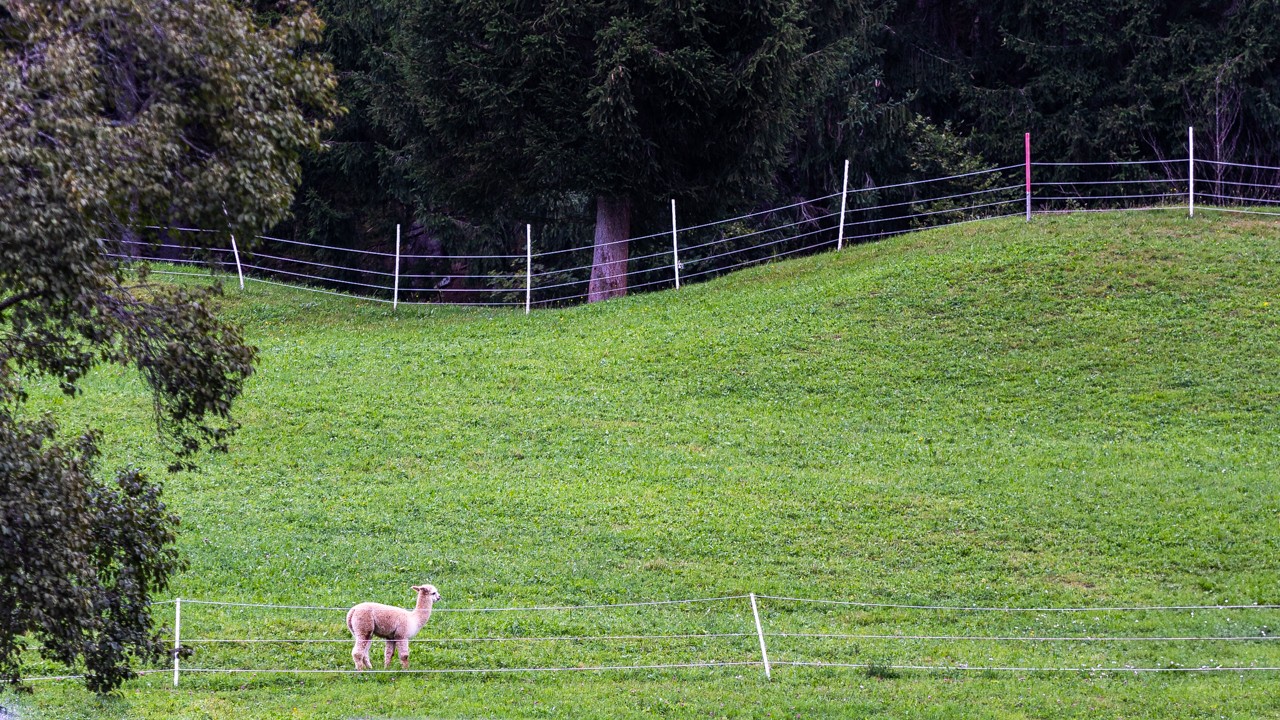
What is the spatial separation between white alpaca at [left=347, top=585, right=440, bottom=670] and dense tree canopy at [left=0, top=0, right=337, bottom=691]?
7.44ft

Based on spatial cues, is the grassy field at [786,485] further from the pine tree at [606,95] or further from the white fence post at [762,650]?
the pine tree at [606,95]

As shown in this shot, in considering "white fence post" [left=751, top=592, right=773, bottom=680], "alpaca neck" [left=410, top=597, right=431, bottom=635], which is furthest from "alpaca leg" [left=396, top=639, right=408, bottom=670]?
"white fence post" [left=751, top=592, right=773, bottom=680]

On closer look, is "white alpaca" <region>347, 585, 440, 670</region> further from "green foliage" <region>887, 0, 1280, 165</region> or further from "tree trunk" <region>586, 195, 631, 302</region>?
"green foliage" <region>887, 0, 1280, 165</region>

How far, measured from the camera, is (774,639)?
1183 cm

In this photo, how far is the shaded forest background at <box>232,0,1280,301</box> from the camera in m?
30.4

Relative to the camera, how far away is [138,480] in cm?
857

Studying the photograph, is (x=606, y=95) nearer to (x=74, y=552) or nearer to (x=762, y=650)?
(x=762, y=650)

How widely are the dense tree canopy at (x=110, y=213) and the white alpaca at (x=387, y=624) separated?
7.44 feet

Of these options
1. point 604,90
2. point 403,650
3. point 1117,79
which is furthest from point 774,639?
point 1117,79

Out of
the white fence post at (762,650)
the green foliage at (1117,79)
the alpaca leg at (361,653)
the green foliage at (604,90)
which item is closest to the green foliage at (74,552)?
the alpaca leg at (361,653)

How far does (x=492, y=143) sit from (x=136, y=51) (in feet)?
58.9

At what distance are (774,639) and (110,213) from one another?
25.1ft

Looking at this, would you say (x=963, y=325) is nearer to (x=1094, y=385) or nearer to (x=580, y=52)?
(x=1094, y=385)

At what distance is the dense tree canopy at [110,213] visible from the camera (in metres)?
6.73
